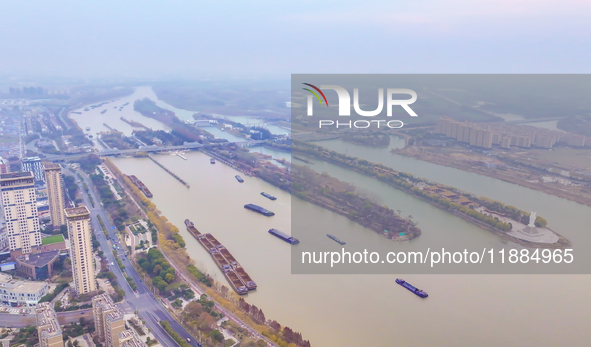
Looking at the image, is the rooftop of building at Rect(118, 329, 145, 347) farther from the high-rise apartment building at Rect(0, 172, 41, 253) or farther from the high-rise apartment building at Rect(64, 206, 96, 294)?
the high-rise apartment building at Rect(0, 172, 41, 253)

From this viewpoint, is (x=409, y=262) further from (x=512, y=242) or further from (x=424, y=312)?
(x=512, y=242)

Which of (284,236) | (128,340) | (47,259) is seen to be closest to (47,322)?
(128,340)

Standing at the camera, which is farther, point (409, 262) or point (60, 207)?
point (60, 207)

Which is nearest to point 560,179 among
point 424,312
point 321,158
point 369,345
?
point 321,158

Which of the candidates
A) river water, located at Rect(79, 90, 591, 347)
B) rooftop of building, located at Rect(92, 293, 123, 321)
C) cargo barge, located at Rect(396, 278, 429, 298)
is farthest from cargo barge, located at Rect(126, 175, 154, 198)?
cargo barge, located at Rect(396, 278, 429, 298)

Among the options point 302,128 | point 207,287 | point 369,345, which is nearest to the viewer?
point 369,345

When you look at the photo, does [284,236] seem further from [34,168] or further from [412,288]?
[34,168]
